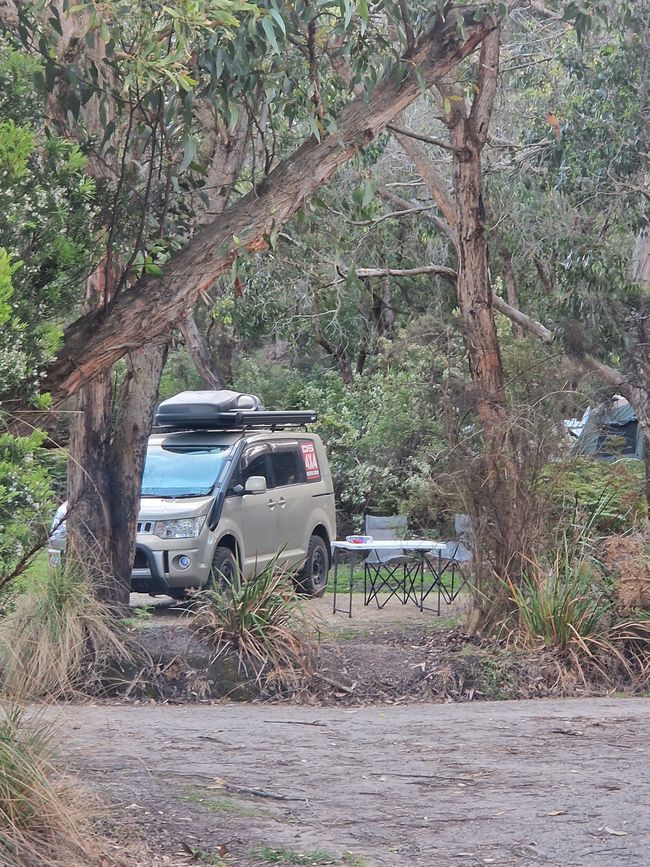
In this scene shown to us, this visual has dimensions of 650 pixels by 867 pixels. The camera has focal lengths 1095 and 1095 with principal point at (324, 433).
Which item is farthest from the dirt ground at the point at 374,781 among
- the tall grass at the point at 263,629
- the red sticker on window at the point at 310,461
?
the red sticker on window at the point at 310,461

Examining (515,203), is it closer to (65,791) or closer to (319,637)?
(319,637)

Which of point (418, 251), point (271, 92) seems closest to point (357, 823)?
point (271, 92)

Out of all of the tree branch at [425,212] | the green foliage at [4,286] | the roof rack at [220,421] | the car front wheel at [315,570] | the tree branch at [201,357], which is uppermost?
the tree branch at [425,212]

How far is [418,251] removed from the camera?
22812 millimetres

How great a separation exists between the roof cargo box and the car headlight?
170 centimetres

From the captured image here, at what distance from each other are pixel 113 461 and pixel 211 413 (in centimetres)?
369

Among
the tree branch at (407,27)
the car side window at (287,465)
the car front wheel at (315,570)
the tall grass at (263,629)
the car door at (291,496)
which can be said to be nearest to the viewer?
the tree branch at (407,27)

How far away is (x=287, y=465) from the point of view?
14.2m

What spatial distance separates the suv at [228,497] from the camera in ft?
39.4

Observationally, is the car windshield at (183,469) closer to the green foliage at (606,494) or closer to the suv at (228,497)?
the suv at (228,497)

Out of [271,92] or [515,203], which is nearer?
[271,92]

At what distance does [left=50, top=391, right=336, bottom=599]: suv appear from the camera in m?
12.0

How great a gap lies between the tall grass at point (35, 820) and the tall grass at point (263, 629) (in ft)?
13.2

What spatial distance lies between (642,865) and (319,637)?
4.58 m
